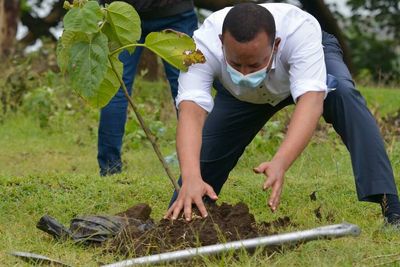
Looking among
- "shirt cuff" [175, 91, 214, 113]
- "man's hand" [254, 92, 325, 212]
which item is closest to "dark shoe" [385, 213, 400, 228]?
"man's hand" [254, 92, 325, 212]

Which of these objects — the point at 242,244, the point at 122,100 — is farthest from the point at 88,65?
the point at 122,100

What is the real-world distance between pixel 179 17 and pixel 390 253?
273 centimetres

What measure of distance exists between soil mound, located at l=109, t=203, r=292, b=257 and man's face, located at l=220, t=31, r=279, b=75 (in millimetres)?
660

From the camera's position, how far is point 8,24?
1338 centimetres

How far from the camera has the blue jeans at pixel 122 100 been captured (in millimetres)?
6348

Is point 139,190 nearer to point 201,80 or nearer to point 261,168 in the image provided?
point 201,80

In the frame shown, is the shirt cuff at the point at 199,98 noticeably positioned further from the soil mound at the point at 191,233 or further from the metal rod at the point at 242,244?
the metal rod at the point at 242,244

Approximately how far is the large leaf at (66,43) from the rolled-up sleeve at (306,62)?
3.09 ft

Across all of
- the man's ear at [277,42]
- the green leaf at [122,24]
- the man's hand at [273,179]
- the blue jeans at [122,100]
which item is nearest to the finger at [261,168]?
the man's hand at [273,179]

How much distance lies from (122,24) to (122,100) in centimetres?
198

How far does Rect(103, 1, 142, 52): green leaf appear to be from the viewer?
14.8 ft

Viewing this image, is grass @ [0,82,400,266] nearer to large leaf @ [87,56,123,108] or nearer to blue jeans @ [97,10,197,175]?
blue jeans @ [97,10,197,175]

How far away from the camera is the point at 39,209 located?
17.7 feet

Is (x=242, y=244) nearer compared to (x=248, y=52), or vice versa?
(x=242, y=244)
